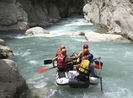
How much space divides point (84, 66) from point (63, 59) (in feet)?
4.65

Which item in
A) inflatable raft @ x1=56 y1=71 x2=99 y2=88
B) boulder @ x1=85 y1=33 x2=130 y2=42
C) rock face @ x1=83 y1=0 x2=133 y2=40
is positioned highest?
rock face @ x1=83 y1=0 x2=133 y2=40

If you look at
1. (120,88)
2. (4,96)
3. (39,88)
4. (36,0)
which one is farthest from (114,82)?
(36,0)

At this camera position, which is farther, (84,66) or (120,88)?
(120,88)

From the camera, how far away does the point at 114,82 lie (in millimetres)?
12539

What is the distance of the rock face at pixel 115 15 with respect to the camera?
20578 millimetres

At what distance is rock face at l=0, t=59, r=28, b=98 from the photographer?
31.5 feet

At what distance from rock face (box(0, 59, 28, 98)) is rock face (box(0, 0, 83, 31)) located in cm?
1557

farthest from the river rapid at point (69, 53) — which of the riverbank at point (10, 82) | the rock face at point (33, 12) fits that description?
the rock face at point (33, 12)

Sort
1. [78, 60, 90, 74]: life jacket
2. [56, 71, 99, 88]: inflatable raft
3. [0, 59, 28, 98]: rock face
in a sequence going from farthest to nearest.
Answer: [56, 71, 99, 88]: inflatable raft < [78, 60, 90, 74]: life jacket < [0, 59, 28, 98]: rock face

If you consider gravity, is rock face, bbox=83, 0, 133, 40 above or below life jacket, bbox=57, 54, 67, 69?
above

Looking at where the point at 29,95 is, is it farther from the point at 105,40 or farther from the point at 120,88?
the point at 105,40

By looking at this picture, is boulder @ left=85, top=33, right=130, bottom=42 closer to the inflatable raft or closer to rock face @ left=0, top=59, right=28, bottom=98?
the inflatable raft

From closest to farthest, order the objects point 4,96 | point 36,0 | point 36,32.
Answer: point 4,96, point 36,32, point 36,0

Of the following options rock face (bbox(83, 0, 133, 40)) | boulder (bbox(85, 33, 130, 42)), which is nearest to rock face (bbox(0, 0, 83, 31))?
rock face (bbox(83, 0, 133, 40))
